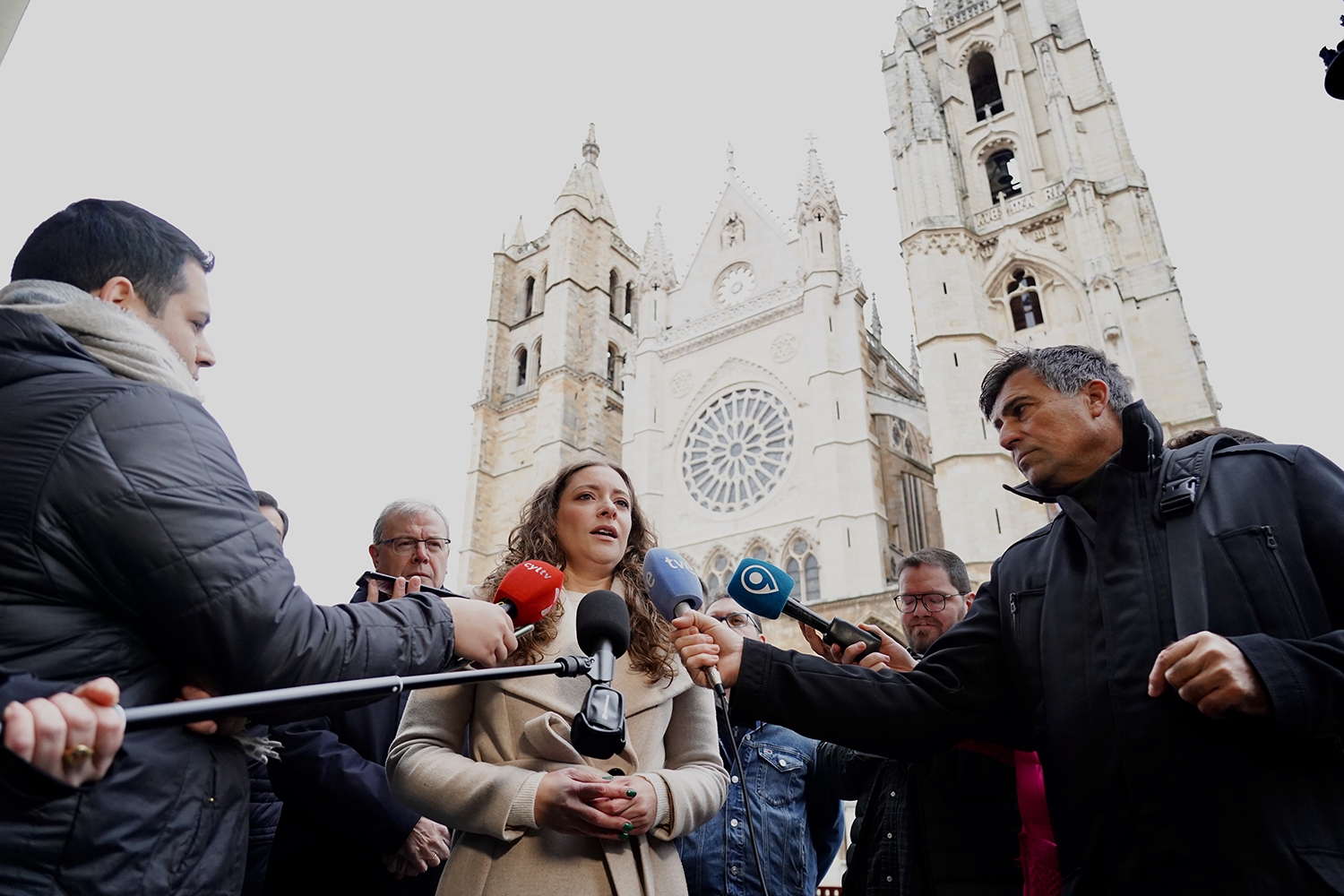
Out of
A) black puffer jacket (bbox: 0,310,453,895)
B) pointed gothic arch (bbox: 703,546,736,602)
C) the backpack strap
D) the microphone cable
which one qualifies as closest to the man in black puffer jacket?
black puffer jacket (bbox: 0,310,453,895)

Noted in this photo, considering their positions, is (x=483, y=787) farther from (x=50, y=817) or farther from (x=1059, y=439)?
(x=1059, y=439)

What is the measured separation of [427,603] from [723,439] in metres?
16.9

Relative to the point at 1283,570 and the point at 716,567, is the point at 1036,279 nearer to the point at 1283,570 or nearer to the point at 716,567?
the point at 716,567

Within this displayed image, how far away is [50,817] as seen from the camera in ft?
3.35

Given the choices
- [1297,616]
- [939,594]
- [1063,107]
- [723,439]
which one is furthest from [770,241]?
[1297,616]

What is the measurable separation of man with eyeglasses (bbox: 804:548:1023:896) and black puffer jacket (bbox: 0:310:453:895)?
1.50m

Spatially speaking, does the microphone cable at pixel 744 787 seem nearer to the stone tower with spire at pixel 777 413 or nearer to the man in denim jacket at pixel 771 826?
the man in denim jacket at pixel 771 826

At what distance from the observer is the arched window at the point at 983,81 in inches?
758

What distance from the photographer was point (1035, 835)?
6.37ft

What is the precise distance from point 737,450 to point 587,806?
1642 cm

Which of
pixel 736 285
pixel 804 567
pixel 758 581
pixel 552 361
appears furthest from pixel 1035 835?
pixel 552 361

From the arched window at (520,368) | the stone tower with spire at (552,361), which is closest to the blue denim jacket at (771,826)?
the stone tower with spire at (552,361)

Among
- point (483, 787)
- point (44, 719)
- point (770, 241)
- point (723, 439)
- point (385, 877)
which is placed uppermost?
point (770, 241)

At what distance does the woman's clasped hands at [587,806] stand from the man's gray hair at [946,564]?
6.19 feet
